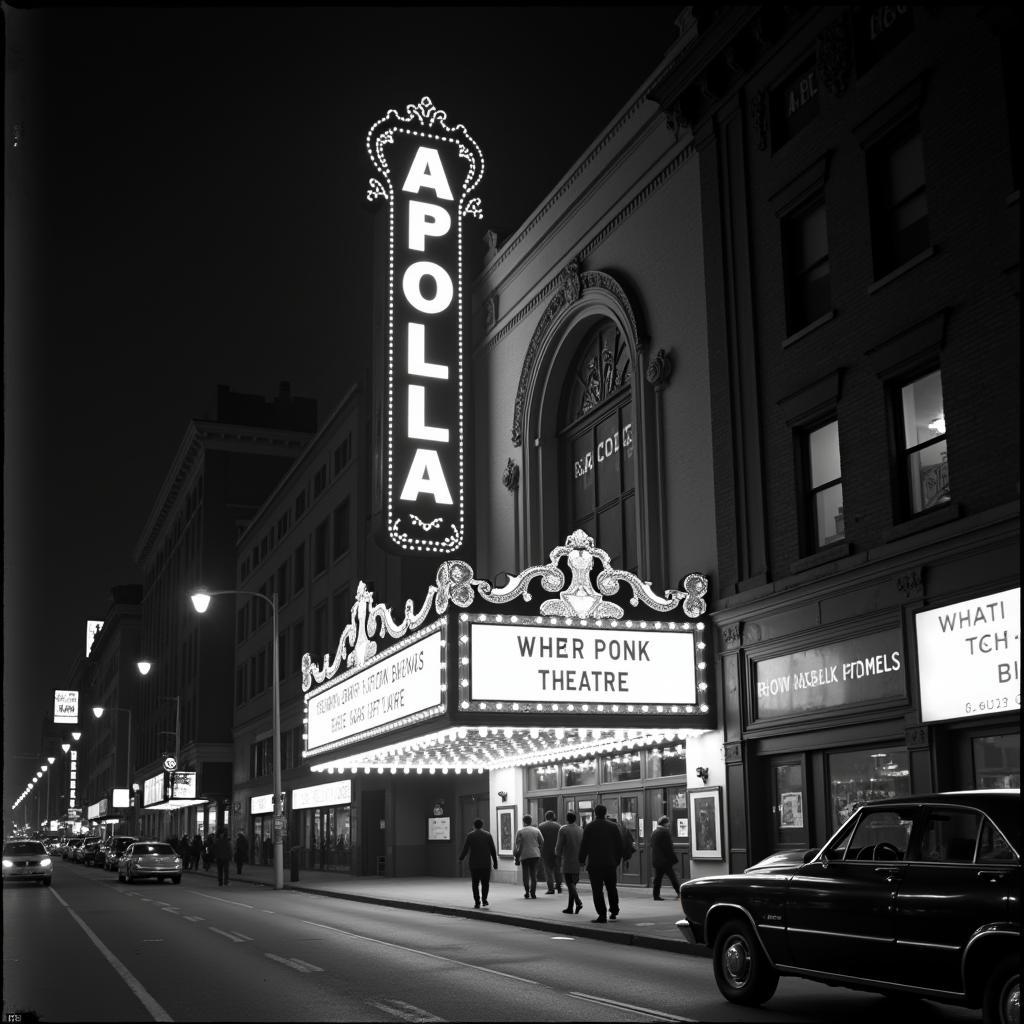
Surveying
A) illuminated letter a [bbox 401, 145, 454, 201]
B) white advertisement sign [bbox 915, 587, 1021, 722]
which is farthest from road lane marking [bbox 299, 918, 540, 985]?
illuminated letter a [bbox 401, 145, 454, 201]

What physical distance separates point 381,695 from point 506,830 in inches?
309

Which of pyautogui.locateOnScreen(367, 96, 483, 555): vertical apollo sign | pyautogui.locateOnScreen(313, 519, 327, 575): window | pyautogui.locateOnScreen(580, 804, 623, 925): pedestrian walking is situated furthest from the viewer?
pyautogui.locateOnScreen(313, 519, 327, 575): window

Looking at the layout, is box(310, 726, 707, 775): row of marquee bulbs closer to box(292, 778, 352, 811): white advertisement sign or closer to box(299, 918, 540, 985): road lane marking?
box(299, 918, 540, 985): road lane marking

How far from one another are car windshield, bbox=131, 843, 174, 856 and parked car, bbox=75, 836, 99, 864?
87.2ft

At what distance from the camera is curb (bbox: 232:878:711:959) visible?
1596 cm

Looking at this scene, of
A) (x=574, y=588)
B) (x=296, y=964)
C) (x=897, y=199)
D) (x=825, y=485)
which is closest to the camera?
(x=296, y=964)

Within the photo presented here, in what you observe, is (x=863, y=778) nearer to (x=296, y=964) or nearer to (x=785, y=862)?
(x=785, y=862)

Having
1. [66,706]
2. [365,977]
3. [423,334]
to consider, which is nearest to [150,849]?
[423,334]

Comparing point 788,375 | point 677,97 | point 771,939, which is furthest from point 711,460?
point 771,939

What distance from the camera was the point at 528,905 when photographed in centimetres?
2416

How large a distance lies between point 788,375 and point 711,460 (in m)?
2.87

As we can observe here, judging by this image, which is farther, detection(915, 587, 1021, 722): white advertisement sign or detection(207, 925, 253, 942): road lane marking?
detection(207, 925, 253, 942): road lane marking

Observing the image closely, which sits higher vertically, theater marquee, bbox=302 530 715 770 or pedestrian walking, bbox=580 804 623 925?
theater marquee, bbox=302 530 715 770

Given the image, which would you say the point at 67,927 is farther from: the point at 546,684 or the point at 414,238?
the point at 414,238
